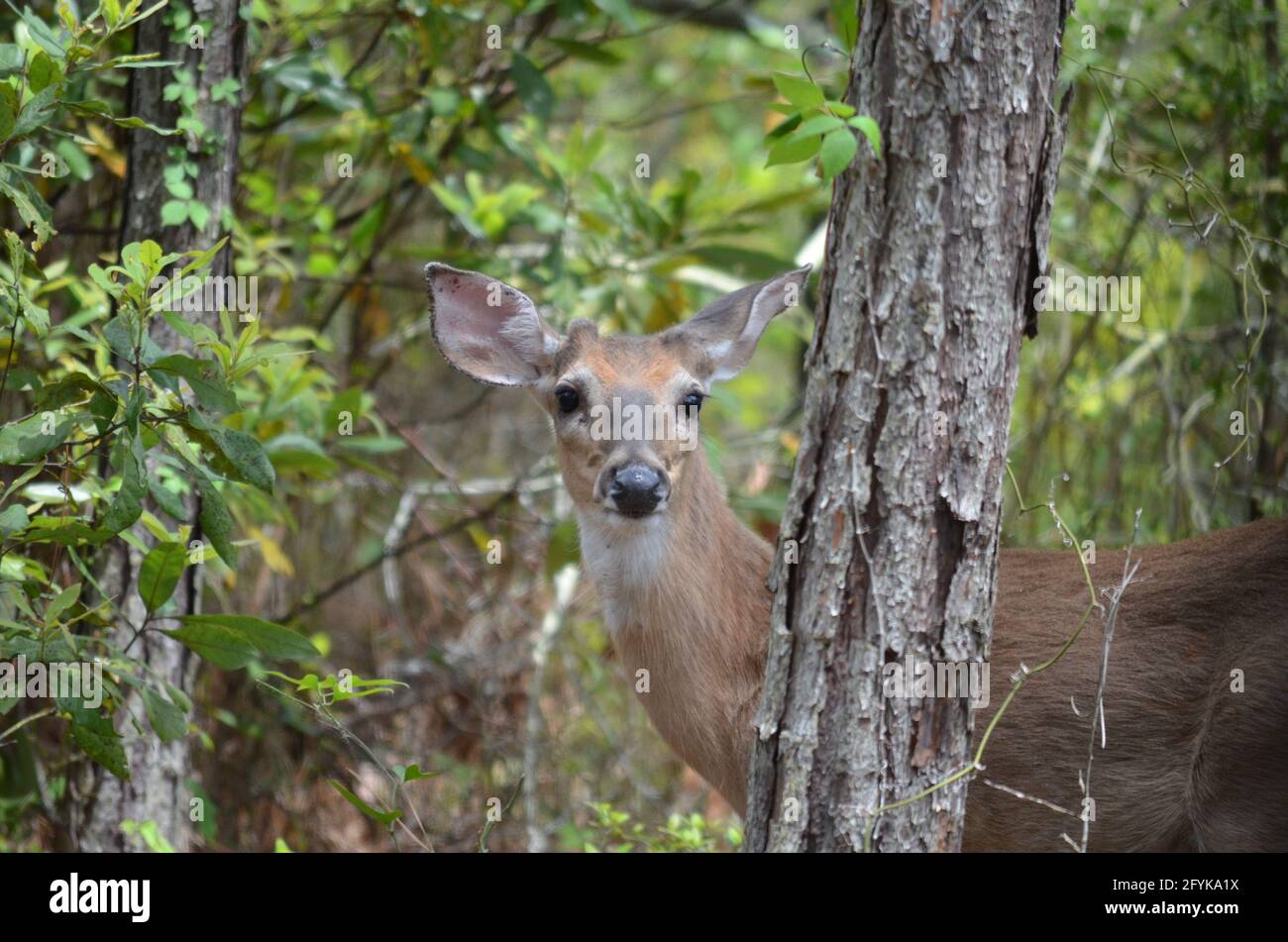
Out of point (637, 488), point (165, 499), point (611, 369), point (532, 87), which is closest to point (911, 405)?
point (637, 488)

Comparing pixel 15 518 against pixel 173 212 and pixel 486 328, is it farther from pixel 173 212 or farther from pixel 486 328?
pixel 486 328

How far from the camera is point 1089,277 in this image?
7.40 meters

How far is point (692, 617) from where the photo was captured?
5.77 meters

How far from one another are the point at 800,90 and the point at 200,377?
2104 millimetres

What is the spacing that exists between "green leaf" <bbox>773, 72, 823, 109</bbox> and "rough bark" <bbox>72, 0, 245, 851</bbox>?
292 centimetres

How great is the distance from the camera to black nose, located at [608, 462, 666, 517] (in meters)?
5.51

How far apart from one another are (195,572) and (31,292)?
1.30 meters

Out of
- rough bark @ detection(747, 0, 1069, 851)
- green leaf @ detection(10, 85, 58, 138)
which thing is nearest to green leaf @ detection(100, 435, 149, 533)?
green leaf @ detection(10, 85, 58, 138)

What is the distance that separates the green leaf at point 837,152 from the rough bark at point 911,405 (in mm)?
323

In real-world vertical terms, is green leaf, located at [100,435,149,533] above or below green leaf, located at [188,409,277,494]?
below

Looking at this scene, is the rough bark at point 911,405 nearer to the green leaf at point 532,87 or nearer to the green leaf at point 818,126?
the green leaf at point 818,126

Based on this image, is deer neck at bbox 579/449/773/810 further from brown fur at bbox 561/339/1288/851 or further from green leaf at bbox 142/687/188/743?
green leaf at bbox 142/687/188/743

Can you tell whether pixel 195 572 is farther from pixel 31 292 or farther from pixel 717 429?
pixel 717 429
